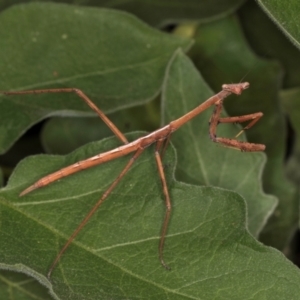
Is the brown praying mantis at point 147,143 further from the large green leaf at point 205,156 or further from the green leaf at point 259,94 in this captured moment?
the green leaf at point 259,94

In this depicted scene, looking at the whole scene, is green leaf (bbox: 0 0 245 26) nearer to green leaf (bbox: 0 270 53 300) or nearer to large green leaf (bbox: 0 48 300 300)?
large green leaf (bbox: 0 48 300 300)

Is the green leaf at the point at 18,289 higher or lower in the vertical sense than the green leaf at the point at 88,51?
lower

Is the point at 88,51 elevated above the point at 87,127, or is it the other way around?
the point at 88,51

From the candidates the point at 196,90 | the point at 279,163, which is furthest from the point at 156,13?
the point at 279,163

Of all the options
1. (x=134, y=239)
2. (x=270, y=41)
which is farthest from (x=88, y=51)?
(x=270, y=41)

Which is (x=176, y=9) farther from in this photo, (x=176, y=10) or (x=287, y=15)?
(x=287, y=15)

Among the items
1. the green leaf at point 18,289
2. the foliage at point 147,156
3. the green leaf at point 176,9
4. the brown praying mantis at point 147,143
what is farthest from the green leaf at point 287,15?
the green leaf at point 18,289
